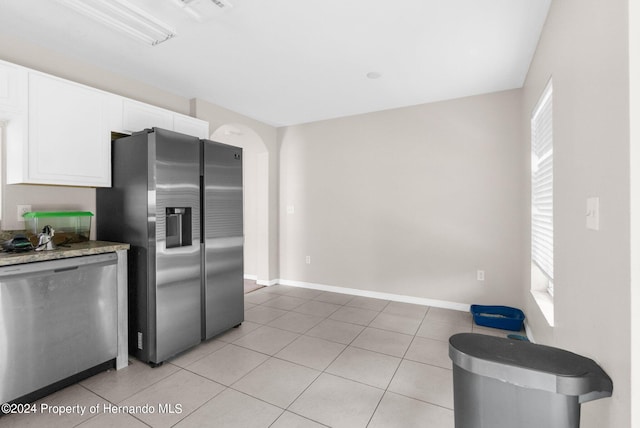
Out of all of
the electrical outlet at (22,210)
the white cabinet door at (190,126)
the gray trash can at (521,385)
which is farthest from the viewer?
A: the white cabinet door at (190,126)

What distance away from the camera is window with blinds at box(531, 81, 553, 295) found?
2062 mm

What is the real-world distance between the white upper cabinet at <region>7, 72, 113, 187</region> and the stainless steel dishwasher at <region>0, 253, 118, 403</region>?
0.75 metres

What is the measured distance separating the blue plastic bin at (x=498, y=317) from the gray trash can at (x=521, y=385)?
7.40ft

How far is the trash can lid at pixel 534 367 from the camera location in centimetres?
92

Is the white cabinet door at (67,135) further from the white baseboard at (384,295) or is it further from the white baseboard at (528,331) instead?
the white baseboard at (528,331)

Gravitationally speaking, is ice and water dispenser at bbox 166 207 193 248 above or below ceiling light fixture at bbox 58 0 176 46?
below

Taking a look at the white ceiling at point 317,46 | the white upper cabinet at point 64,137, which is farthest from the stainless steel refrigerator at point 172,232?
the white ceiling at point 317,46

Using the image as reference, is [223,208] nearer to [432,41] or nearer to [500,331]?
[432,41]

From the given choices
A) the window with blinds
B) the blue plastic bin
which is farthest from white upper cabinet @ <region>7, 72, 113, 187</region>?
the blue plastic bin

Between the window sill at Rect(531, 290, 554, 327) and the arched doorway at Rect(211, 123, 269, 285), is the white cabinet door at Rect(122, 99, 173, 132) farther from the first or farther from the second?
the window sill at Rect(531, 290, 554, 327)

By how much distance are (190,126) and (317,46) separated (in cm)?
176

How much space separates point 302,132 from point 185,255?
2845 mm

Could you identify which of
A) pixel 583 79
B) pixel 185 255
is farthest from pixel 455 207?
pixel 185 255

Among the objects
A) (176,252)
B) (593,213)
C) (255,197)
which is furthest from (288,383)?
(255,197)
